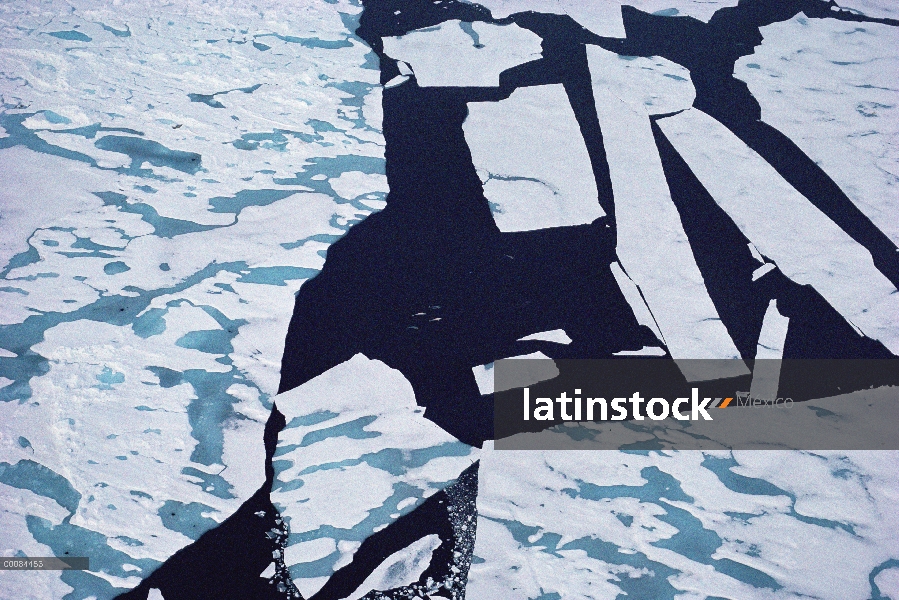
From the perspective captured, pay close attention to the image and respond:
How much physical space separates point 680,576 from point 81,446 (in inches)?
32.4

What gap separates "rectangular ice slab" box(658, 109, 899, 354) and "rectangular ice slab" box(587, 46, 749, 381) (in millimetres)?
83

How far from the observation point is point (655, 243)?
51.1 inches

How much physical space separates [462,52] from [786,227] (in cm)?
84

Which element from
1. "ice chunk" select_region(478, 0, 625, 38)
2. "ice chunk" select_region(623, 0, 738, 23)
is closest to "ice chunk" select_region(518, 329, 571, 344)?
"ice chunk" select_region(478, 0, 625, 38)

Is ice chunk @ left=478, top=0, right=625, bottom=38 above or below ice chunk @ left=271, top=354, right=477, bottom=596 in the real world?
above

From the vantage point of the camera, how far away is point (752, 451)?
1.02 m

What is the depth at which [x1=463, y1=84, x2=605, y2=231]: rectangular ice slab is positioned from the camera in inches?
53.1

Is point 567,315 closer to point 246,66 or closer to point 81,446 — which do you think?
point 81,446

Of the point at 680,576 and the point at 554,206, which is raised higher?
the point at 554,206

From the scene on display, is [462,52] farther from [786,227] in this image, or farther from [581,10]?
[786,227]

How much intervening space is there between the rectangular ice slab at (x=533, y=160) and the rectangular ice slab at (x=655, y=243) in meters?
0.06

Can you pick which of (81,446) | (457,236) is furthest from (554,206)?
(81,446)

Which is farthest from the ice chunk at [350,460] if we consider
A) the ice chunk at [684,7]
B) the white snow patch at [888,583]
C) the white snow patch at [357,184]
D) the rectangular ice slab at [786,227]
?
the ice chunk at [684,7]

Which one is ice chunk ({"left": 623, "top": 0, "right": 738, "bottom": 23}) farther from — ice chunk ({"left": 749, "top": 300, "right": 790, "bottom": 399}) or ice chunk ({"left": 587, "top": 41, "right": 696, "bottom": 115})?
ice chunk ({"left": 749, "top": 300, "right": 790, "bottom": 399})
